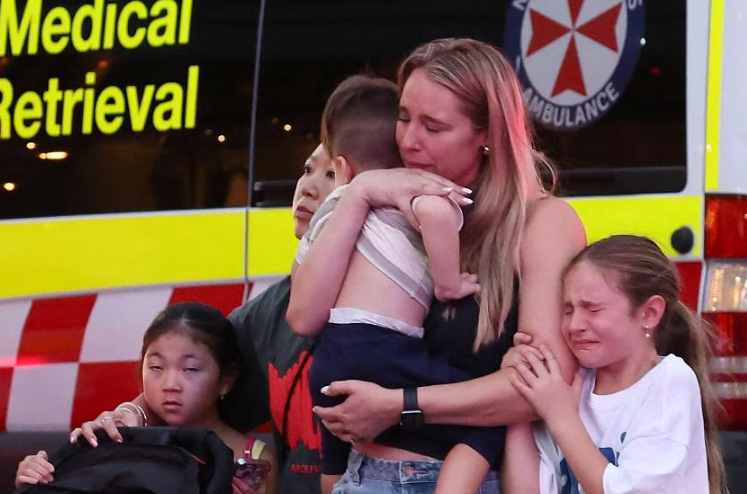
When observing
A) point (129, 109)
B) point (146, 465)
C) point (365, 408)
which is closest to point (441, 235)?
point (365, 408)

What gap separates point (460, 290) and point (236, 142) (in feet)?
5.51

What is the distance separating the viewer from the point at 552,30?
Answer: 345 centimetres

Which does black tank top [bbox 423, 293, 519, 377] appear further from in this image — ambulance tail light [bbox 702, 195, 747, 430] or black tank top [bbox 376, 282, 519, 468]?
ambulance tail light [bbox 702, 195, 747, 430]

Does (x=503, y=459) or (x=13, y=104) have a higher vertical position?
(x=13, y=104)

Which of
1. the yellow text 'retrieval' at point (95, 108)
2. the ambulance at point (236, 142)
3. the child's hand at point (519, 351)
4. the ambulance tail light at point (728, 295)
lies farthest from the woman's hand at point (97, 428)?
the ambulance tail light at point (728, 295)

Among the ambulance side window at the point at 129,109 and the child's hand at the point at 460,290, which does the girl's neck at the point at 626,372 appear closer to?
the child's hand at the point at 460,290

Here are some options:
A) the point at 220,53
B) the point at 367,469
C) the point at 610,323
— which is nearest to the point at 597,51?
the point at 220,53

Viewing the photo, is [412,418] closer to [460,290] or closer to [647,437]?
[460,290]

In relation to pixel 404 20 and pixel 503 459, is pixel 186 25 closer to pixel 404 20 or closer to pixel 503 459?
pixel 404 20

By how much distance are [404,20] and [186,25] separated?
659 millimetres

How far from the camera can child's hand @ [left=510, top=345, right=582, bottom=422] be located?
87.5 inches

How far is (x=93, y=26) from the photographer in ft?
13.0

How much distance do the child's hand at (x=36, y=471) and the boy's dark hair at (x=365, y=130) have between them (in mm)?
786

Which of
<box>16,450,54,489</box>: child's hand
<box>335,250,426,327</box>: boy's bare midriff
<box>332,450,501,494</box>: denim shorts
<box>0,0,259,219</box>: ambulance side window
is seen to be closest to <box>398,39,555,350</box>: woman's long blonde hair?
<box>335,250,426,327</box>: boy's bare midriff
